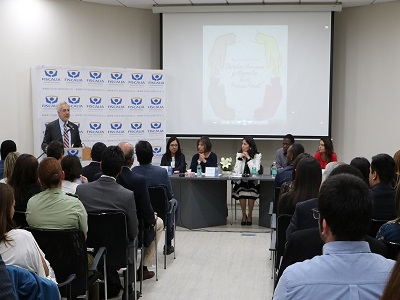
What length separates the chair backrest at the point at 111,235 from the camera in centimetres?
418

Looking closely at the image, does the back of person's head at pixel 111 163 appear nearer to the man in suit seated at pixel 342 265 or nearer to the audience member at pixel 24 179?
the audience member at pixel 24 179

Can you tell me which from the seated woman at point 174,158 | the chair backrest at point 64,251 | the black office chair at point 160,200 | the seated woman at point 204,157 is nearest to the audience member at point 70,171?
the black office chair at point 160,200

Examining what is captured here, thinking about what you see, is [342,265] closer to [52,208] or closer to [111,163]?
[52,208]

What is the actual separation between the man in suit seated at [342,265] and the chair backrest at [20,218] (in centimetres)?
276

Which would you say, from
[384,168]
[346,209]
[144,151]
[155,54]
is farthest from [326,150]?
[346,209]

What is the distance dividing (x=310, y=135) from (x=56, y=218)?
21.1ft

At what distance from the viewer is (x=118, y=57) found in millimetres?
9938

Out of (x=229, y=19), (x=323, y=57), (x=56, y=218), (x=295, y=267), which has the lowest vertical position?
(x=56, y=218)

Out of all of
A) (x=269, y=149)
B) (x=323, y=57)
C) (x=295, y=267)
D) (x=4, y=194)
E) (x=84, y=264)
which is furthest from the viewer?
(x=269, y=149)

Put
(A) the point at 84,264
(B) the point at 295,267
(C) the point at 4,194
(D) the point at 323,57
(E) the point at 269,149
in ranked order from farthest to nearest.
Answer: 1. (E) the point at 269,149
2. (D) the point at 323,57
3. (A) the point at 84,264
4. (C) the point at 4,194
5. (B) the point at 295,267

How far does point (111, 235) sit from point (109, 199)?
0.96 ft

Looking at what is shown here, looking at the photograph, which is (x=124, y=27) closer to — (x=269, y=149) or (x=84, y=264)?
(x=269, y=149)

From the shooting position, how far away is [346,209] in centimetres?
175

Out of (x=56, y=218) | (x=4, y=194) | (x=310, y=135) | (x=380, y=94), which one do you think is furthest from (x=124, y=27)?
(x=4, y=194)
